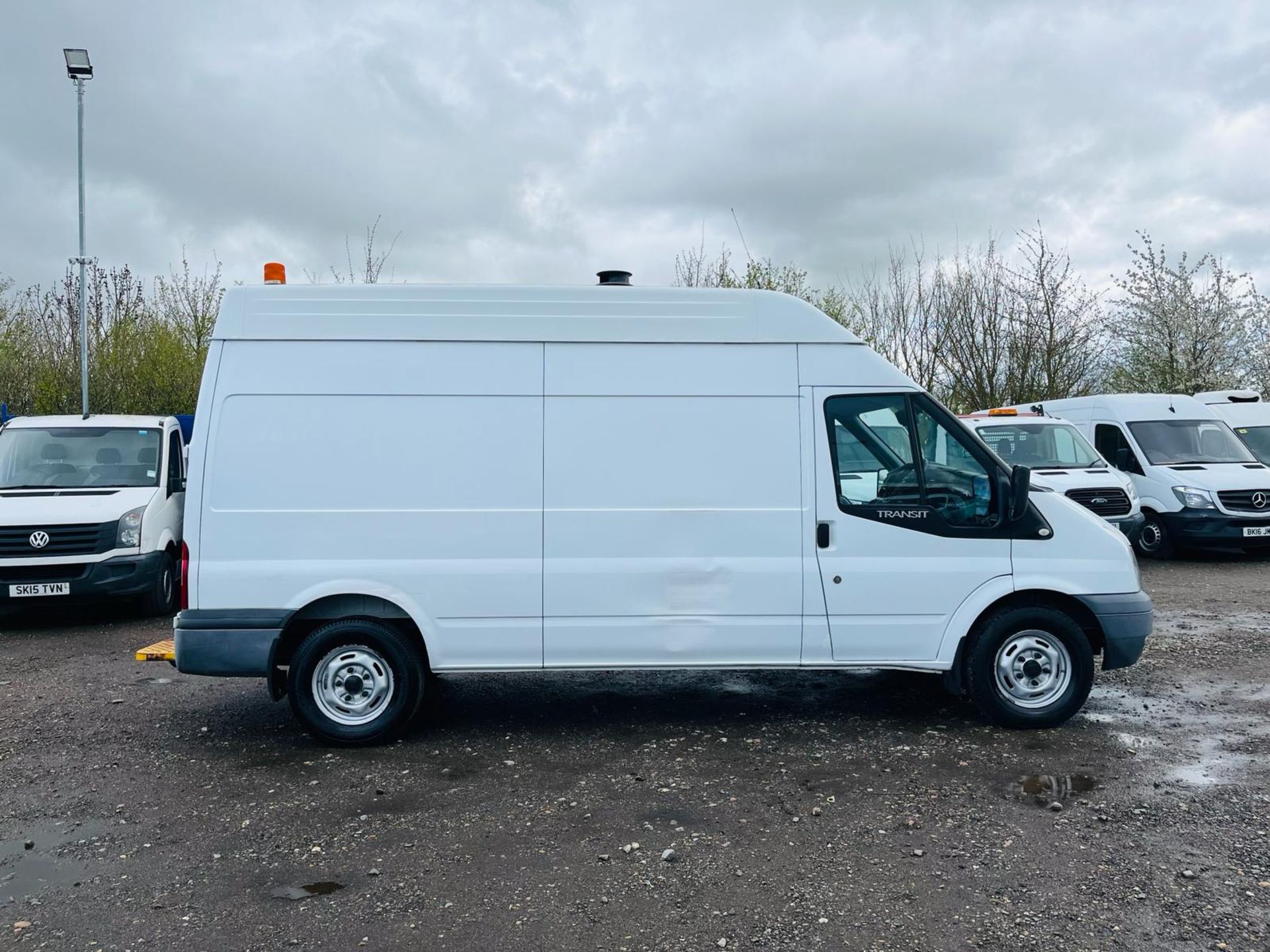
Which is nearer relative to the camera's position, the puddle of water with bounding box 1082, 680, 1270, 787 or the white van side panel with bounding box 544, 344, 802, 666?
the puddle of water with bounding box 1082, 680, 1270, 787

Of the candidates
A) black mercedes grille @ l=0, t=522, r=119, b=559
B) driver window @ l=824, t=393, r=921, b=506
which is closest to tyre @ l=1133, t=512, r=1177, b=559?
driver window @ l=824, t=393, r=921, b=506

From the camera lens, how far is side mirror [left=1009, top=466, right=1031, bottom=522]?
231 inches

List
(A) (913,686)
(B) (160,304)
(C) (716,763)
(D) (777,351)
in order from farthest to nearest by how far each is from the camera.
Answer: (B) (160,304) < (A) (913,686) < (D) (777,351) < (C) (716,763)

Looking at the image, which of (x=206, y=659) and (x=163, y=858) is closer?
(x=163, y=858)

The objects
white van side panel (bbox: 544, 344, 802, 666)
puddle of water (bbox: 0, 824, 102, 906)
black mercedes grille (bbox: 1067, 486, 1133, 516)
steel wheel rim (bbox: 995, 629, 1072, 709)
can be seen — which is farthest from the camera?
black mercedes grille (bbox: 1067, 486, 1133, 516)

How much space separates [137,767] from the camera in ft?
18.7

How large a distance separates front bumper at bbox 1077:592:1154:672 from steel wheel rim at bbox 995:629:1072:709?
0.25 m

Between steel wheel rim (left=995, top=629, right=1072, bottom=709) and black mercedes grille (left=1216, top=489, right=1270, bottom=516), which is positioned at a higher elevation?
black mercedes grille (left=1216, top=489, right=1270, bottom=516)

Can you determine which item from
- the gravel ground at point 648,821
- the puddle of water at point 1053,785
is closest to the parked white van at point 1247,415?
the gravel ground at point 648,821

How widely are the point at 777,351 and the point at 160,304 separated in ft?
72.2

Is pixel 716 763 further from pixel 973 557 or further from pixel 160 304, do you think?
pixel 160 304

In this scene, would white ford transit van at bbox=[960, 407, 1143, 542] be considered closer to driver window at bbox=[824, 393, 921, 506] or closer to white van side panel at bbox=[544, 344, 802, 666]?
driver window at bbox=[824, 393, 921, 506]

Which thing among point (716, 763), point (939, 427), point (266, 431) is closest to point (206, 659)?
point (266, 431)

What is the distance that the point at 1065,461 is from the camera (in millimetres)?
14086
